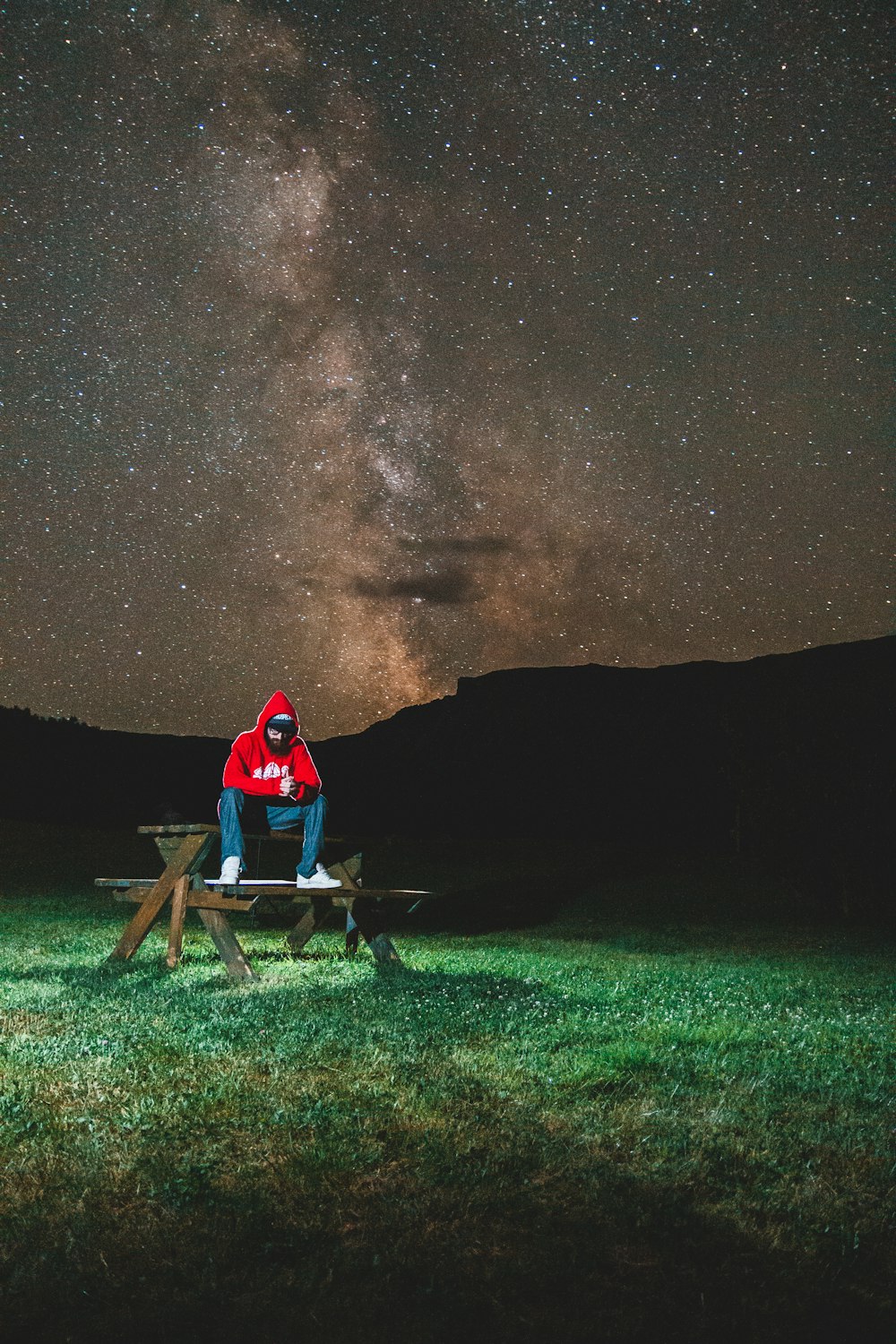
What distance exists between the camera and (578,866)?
32156 millimetres

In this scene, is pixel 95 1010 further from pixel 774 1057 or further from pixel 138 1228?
pixel 774 1057

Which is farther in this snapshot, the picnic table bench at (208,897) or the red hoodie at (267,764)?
the red hoodie at (267,764)

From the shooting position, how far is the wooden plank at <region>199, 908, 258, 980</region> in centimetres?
923

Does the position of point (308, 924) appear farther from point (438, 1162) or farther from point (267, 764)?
point (438, 1162)

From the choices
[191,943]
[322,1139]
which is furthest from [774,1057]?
[191,943]

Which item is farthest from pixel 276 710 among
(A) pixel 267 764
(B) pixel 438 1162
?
(B) pixel 438 1162

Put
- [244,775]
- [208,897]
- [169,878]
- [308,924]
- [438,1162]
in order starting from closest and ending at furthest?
[438,1162]
[208,897]
[169,878]
[244,775]
[308,924]

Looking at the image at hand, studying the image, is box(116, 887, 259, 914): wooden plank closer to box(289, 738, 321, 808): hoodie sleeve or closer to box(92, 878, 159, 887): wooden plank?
box(92, 878, 159, 887): wooden plank

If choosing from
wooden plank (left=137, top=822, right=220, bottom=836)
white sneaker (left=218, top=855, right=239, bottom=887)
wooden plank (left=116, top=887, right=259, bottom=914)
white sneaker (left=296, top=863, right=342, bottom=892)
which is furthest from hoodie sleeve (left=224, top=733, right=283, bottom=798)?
wooden plank (left=116, top=887, right=259, bottom=914)

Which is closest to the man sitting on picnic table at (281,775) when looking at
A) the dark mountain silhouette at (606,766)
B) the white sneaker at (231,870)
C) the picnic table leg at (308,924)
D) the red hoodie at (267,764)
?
the red hoodie at (267,764)

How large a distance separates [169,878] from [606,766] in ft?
169

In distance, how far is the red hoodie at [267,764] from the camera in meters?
10.3

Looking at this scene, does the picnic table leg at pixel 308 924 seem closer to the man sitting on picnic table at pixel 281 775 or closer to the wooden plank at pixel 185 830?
the man sitting on picnic table at pixel 281 775

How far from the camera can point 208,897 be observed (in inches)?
367
